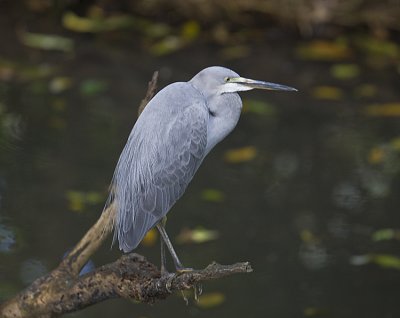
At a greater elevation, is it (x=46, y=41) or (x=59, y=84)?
(x=46, y=41)

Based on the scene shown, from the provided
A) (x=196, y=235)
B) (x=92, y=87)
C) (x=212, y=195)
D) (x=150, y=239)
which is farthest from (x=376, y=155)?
(x=92, y=87)

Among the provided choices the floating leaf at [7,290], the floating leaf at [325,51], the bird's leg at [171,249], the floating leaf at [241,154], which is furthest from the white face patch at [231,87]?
the floating leaf at [325,51]

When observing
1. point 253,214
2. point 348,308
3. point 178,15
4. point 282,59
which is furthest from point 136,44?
point 348,308

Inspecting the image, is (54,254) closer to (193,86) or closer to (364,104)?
(193,86)

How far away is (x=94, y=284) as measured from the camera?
326 centimetres

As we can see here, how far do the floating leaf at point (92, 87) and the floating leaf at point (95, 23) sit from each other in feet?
2.17

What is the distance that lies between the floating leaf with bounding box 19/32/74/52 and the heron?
3.16m

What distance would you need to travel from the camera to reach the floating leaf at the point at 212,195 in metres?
4.95

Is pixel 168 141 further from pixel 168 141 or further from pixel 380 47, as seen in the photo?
pixel 380 47

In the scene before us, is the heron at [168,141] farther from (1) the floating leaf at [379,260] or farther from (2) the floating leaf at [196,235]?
(1) the floating leaf at [379,260]

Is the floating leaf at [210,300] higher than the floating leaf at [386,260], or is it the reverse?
the floating leaf at [210,300]

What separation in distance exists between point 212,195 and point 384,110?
1.55 m

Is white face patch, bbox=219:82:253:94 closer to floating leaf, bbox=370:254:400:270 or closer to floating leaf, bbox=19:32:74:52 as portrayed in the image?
floating leaf, bbox=370:254:400:270

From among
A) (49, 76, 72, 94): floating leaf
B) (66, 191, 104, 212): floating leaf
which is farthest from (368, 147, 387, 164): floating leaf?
(49, 76, 72, 94): floating leaf
